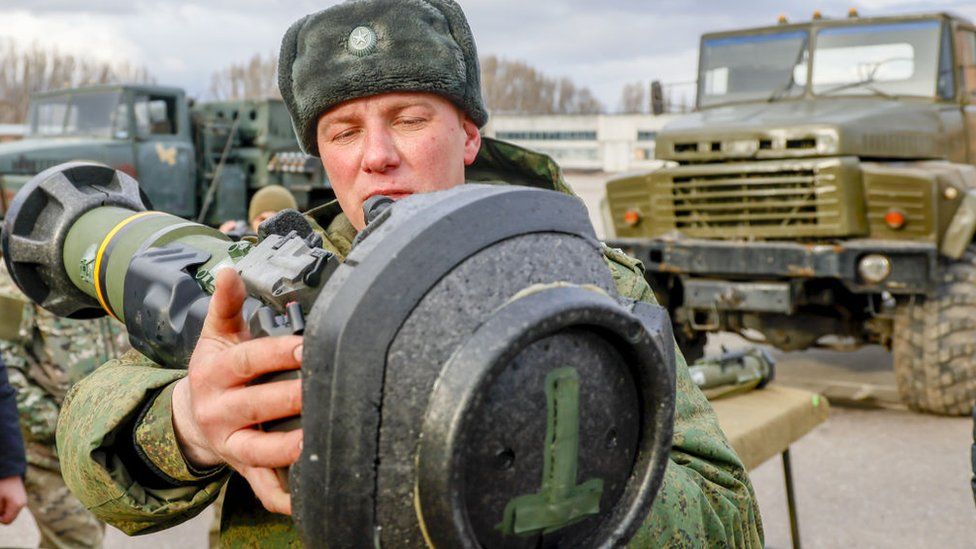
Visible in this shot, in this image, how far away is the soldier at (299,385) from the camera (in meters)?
0.80

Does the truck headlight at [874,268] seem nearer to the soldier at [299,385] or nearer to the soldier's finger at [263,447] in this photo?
the soldier at [299,385]

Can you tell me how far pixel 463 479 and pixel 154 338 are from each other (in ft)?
1.78

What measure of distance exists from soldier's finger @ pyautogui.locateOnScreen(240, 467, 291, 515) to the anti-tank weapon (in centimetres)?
4

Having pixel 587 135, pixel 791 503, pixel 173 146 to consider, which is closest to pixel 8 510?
pixel 791 503

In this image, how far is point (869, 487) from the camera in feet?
15.9

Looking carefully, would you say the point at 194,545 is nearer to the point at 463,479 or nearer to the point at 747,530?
the point at 747,530

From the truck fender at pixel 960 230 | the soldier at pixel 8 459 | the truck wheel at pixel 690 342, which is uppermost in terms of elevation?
the truck fender at pixel 960 230

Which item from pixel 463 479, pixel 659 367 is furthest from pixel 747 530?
pixel 463 479

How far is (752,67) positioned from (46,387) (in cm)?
518

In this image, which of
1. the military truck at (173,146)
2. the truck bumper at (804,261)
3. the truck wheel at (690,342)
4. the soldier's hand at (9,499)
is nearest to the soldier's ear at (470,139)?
the soldier's hand at (9,499)

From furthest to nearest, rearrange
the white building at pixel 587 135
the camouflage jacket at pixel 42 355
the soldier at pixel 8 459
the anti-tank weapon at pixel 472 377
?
the white building at pixel 587 135
the camouflage jacket at pixel 42 355
the soldier at pixel 8 459
the anti-tank weapon at pixel 472 377

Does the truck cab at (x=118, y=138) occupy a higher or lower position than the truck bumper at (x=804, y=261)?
higher

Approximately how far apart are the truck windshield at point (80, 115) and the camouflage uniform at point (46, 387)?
285 inches

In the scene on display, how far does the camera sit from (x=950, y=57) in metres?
6.23
